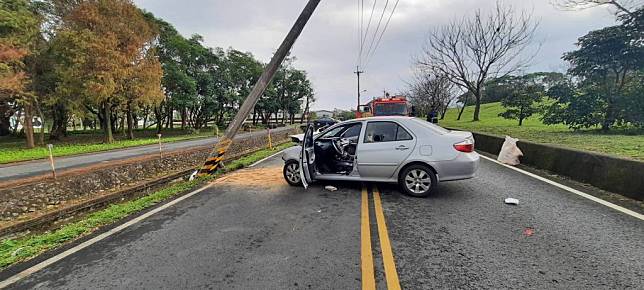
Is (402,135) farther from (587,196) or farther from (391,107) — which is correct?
(391,107)

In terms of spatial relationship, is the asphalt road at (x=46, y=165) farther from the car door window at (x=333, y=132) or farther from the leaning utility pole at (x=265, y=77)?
the car door window at (x=333, y=132)

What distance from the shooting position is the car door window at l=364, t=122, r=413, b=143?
5742 mm

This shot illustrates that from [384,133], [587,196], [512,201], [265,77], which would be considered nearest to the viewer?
[512,201]

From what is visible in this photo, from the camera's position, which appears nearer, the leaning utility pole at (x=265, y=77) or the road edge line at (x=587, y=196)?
the road edge line at (x=587, y=196)

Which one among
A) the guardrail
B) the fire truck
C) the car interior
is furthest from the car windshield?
the car interior

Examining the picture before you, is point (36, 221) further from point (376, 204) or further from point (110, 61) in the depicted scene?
point (110, 61)

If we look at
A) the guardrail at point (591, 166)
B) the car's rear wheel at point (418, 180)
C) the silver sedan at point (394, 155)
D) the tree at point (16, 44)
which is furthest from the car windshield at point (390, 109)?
the tree at point (16, 44)

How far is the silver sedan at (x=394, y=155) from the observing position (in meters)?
5.39

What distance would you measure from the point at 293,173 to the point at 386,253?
12.5 feet

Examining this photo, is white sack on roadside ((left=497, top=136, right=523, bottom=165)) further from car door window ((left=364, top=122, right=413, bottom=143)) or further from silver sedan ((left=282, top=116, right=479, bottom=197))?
car door window ((left=364, top=122, right=413, bottom=143))

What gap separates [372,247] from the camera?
3.41 meters

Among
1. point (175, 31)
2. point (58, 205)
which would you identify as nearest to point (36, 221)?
point (58, 205)

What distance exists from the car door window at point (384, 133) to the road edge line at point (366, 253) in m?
1.53

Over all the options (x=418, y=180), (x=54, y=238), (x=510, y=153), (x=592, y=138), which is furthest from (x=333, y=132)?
(x=592, y=138)
